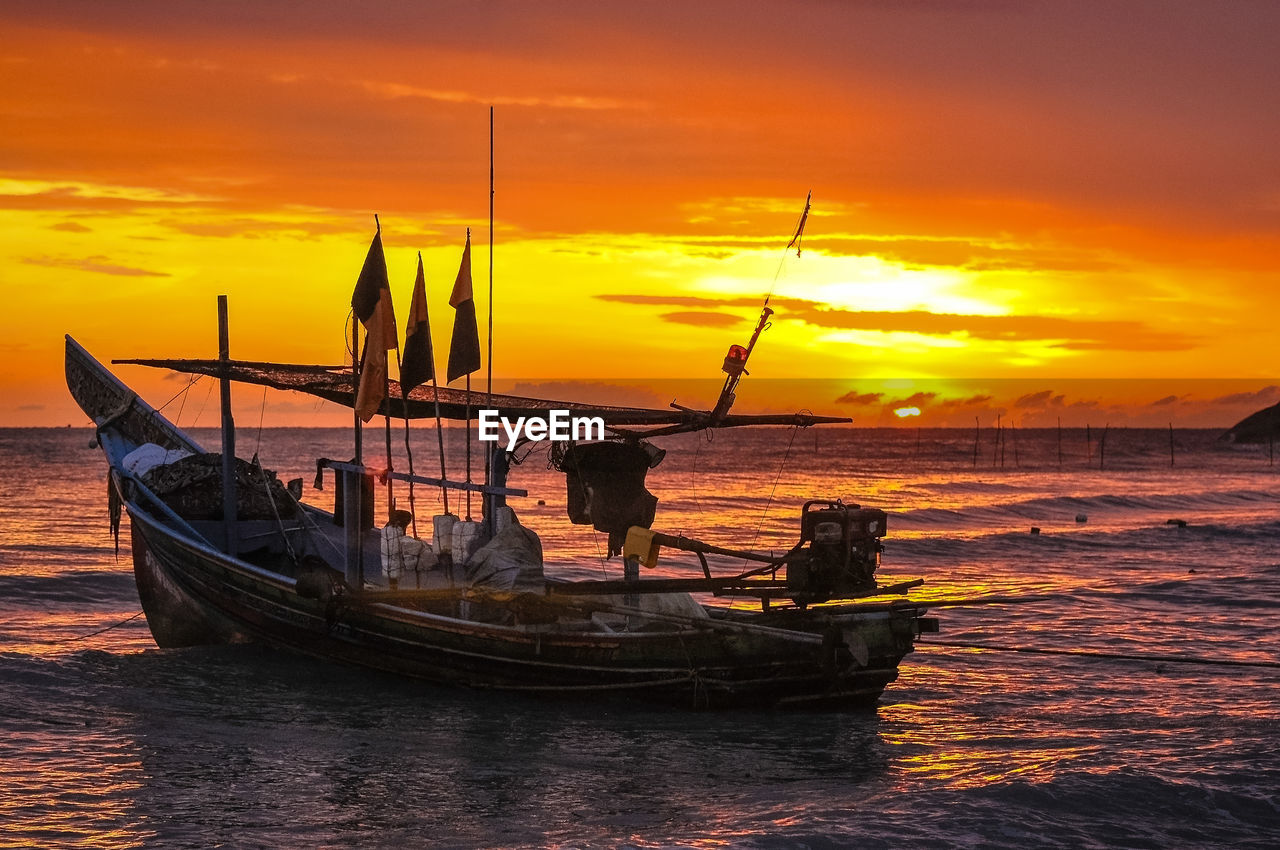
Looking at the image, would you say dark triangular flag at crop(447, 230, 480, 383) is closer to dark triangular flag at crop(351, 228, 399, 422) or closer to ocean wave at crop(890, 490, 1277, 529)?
dark triangular flag at crop(351, 228, 399, 422)

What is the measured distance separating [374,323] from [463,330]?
147cm

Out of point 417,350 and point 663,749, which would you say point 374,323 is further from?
point 663,749

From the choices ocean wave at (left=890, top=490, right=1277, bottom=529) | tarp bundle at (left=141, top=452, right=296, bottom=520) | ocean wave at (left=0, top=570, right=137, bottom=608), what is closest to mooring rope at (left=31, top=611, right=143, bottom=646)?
ocean wave at (left=0, top=570, right=137, bottom=608)

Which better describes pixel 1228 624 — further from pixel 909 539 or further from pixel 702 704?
pixel 909 539

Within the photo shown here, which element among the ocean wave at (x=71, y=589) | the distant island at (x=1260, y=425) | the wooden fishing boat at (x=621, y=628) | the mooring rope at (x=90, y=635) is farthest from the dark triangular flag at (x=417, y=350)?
the distant island at (x=1260, y=425)

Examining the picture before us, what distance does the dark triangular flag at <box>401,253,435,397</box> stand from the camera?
18719 millimetres

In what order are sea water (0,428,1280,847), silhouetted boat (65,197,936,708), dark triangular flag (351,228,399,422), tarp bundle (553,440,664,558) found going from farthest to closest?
dark triangular flag (351,228,399,422)
tarp bundle (553,440,664,558)
silhouetted boat (65,197,936,708)
sea water (0,428,1280,847)

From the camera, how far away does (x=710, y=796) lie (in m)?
13.9

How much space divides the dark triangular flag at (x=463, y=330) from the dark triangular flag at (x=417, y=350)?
0.61 meters

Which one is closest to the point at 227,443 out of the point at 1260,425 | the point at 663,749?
the point at 663,749

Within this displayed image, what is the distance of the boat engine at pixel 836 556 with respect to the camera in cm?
1606

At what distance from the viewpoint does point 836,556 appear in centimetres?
1609

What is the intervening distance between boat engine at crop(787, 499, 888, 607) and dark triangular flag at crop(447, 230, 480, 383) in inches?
212

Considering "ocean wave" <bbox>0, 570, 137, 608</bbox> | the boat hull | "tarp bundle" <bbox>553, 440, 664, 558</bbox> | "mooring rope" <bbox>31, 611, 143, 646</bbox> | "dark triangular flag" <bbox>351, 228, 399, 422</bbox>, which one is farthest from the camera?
"ocean wave" <bbox>0, 570, 137, 608</bbox>
